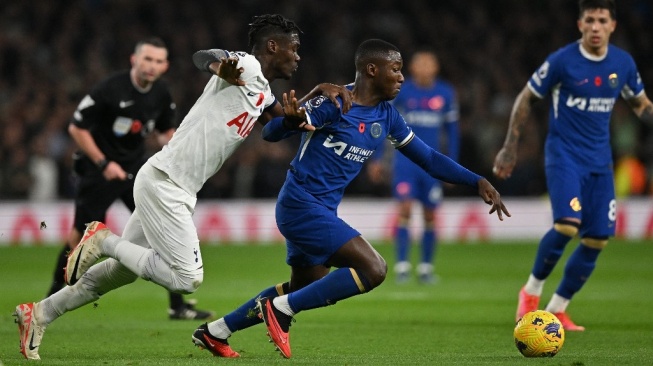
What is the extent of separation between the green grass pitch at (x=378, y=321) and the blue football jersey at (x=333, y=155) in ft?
3.41

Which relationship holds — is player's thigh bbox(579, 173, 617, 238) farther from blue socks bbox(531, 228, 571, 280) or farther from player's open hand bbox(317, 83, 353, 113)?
player's open hand bbox(317, 83, 353, 113)

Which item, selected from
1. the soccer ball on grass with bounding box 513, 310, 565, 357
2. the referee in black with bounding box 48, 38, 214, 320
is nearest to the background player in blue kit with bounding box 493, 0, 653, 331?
the soccer ball on grass with bounding box 513, 310, 565, 357

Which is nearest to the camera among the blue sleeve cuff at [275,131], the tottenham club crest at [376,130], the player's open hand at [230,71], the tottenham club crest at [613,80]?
the player's open hand at [230,71]

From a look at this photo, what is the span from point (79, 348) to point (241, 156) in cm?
1266

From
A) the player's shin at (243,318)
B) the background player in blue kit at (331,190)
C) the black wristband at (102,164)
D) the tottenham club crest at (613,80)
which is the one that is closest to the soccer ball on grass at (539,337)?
the background player in blue kit at (331,190)

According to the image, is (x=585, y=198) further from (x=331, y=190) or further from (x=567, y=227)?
(x=331, y=190)

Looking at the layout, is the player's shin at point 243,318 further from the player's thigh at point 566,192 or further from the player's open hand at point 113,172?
the player's thigh at point 566,192

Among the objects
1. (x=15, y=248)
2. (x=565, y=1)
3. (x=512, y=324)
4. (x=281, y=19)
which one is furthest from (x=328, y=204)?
(x=565, y=1)

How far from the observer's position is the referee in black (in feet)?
31.9

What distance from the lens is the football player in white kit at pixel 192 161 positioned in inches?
268

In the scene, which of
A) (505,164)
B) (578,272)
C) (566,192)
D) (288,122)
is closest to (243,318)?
(288,122)

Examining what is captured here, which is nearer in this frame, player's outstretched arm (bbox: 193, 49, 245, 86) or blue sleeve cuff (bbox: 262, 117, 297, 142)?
player's outstretched arm (bbox: 193, 49, 245, 86)

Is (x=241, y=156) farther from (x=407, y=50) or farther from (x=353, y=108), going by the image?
(x=353, y=108)

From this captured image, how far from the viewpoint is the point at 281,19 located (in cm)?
706
